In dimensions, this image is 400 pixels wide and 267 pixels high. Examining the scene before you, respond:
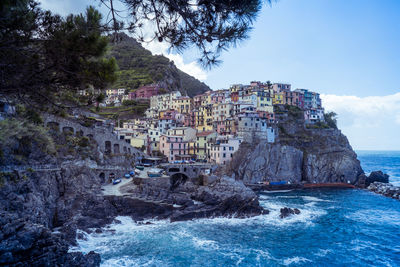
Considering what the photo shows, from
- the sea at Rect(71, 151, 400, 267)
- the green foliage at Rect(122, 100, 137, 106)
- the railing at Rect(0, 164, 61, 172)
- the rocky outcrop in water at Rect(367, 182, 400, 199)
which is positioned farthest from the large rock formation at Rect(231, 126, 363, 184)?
the green foliage at Rect(122, 100, 137, 106)

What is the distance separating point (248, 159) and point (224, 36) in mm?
45994

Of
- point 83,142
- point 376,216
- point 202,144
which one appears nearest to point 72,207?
point 83,142

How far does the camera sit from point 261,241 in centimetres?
2448

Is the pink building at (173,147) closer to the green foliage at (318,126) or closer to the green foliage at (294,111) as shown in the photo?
the green foliage at (294,111)

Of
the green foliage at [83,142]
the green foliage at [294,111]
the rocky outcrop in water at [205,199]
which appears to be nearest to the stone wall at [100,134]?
the green foliage at [83,142]

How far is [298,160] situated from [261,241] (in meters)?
35.4

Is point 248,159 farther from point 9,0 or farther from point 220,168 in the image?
point 9,0

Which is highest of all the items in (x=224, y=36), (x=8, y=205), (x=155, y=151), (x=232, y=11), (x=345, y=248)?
(x=232, y=11)

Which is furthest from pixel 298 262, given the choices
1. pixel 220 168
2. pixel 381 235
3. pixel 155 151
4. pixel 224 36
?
pixel 155 151

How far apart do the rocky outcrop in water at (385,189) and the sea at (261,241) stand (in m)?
12.2

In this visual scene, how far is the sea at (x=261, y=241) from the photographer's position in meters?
20.5

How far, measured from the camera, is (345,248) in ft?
77.8

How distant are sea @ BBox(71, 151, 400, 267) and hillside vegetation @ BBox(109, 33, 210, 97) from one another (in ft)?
243

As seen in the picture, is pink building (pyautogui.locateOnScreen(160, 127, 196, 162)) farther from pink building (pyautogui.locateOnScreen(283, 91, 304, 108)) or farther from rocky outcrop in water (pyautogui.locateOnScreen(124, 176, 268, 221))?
pink building (pyautogui.locateOnScreen(283, 91, 304, 108))
